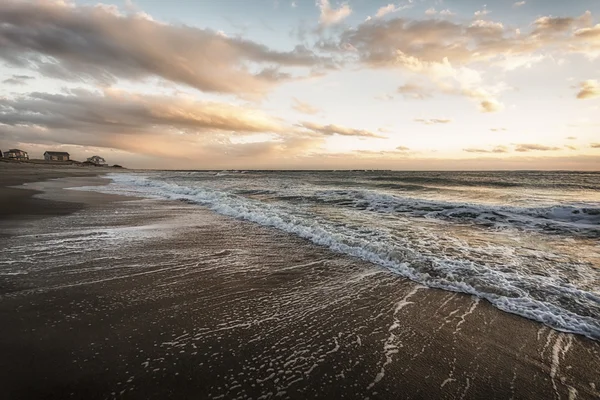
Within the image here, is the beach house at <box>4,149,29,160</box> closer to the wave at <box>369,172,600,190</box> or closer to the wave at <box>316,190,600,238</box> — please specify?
the wave at <box>369,172,600,190</box>

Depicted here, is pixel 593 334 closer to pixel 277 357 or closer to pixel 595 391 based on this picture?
pixel 595 391

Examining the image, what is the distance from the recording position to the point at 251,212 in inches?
495

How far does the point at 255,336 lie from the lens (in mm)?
3340

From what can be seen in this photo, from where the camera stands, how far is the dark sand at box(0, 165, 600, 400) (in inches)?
102

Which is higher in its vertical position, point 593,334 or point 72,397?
point 72,397

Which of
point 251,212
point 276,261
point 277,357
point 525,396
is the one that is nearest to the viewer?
point 525,396

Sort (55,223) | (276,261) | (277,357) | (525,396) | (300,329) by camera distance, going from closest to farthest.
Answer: (525,396)
(277,357)
(300,329)
(276,261)
(55,223)

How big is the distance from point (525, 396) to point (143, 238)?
307 inches

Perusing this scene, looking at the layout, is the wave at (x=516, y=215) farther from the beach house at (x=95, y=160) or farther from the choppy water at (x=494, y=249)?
the beach house at (x=95, y=160)

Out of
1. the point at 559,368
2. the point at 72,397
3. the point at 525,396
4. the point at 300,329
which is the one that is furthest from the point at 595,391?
the point at 72,397

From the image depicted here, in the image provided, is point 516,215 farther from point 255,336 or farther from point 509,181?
point 509,181

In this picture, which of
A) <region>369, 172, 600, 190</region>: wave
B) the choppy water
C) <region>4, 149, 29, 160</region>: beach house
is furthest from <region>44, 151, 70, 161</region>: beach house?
the choppy water

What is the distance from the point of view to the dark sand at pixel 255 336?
2592 mm

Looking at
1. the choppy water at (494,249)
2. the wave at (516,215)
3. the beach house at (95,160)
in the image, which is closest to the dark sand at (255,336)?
the choppy water at (494,249)
